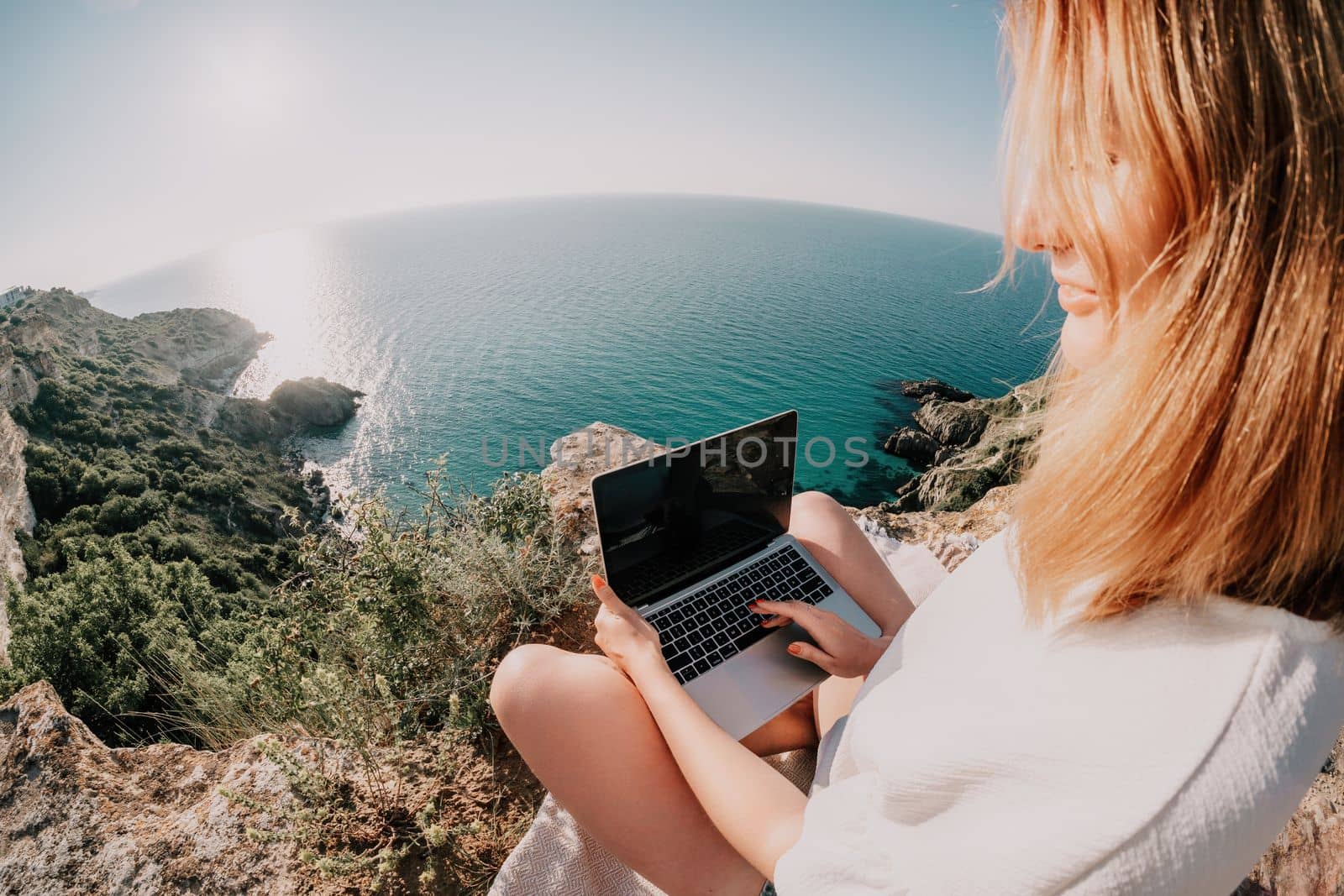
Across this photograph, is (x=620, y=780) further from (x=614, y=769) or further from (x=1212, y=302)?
(x=1212, y=302)

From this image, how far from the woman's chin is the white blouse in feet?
1.28

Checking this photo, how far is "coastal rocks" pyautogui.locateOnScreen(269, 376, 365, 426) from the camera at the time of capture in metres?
46.0

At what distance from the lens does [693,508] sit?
226 cm

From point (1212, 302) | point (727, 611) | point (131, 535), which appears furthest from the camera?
point (131, 535)

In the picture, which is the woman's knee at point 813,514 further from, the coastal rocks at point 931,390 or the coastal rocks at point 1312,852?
the coastal rocks at point 931,390

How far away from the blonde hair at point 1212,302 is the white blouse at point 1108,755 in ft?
0.24

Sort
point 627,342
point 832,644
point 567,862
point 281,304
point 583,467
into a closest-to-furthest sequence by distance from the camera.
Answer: point 832,644
point 567,862
point 583,467
point 627,342
point 281,304

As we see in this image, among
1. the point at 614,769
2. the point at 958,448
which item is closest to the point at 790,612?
the point at 614,769

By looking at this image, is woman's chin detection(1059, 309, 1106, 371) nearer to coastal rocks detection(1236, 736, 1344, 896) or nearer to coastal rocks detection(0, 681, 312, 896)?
coastal rocks detection(1236, 736, 1344, 896)

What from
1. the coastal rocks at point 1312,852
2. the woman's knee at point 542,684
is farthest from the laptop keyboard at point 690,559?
the coastal rocks at point 1312,852

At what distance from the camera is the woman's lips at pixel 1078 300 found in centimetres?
87

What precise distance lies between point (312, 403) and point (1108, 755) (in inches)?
2149

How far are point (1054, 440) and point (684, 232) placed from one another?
4709 inches

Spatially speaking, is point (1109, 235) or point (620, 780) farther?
point (620, 780)
